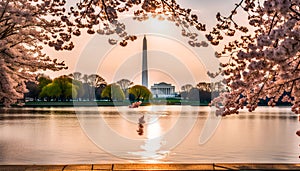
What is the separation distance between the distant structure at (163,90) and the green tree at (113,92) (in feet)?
149

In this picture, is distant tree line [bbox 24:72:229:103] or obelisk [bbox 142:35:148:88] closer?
obelisk [bbox 142:35:148:88]

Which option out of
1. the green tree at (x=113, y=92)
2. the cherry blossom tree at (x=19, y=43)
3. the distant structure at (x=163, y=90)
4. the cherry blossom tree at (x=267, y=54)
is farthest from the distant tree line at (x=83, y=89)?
the cherry blossom tree at (x=267, y=54)

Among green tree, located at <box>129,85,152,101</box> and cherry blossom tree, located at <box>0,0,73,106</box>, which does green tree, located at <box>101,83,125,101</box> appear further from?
cherry blossom tree, located at <box>0,0,73,106</box>

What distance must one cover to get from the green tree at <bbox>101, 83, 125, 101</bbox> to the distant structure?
1785 inches

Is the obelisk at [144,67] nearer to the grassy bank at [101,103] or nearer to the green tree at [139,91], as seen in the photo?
the green tree at [139,91]

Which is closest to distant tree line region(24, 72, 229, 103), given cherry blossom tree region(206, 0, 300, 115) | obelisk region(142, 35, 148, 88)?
obelisk region(142, 35, 148, 88)

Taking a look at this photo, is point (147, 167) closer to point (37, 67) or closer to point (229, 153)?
point (37, 67)

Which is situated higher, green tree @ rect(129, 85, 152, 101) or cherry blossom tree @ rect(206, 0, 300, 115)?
green tree @ rect(129, 85, 152, 101)

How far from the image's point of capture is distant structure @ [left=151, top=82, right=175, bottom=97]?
18925 centimetres

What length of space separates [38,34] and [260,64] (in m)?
12.4

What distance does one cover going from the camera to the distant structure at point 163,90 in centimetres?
18925

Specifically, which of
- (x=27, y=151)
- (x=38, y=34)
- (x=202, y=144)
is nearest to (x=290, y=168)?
(x=38, y=34)

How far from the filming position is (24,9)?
60.9 ft

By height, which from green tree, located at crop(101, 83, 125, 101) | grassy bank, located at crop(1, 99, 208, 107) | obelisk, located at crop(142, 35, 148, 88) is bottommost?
grassy bank, located at crop(1, 99, 208, 107)
